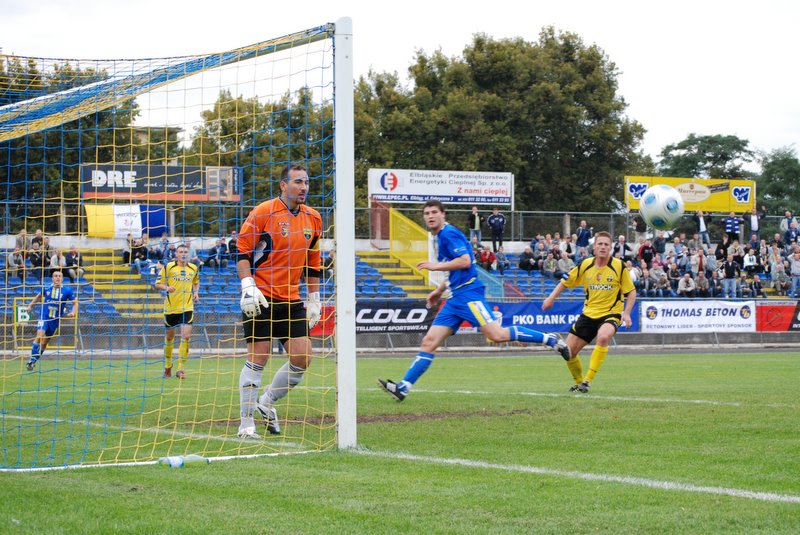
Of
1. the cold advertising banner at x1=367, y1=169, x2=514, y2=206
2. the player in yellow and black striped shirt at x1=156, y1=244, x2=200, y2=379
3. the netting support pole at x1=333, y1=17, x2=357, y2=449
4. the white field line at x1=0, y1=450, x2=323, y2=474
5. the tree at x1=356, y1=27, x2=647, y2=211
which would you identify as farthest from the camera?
the tree at x1=356, y1=27, x2=647, y2=211

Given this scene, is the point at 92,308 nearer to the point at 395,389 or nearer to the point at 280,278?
the point at 395,389

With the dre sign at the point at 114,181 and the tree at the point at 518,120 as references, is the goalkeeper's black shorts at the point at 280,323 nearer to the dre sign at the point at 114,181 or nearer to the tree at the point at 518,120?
the dre sign at the point at 114,181

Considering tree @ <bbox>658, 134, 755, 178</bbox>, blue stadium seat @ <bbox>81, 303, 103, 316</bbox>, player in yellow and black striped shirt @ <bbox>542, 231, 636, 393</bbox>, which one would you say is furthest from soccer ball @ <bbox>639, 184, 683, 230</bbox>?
tree @ <bbox>658, 134, 755, 178</bbox>

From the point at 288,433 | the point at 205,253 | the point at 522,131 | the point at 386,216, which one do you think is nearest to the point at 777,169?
the point at 522,131

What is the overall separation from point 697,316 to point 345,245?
25298 mm

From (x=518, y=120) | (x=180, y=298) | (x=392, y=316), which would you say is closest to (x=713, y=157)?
(x=518, y=120)

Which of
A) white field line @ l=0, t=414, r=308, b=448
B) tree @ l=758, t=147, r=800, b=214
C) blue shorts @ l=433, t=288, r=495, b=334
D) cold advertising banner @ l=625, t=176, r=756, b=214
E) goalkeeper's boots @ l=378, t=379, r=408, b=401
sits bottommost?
white field line @ l=0, t=414, r=308, b=448

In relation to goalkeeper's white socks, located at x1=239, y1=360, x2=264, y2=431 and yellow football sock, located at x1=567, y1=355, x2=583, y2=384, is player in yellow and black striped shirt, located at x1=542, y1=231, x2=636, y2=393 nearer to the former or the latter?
yellow football sock, located at x1=567, y1=355, x2=583, y2=384

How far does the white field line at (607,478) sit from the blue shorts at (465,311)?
11.8ft

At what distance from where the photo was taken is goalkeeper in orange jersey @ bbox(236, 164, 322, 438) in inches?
327

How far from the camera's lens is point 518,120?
54.2 m

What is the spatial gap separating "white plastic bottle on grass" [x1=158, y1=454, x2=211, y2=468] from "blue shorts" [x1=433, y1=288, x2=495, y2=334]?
14.1ft

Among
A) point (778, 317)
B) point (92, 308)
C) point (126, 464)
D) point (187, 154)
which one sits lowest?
point (778, 317)

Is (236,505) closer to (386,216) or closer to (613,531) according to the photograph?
(613,531)
